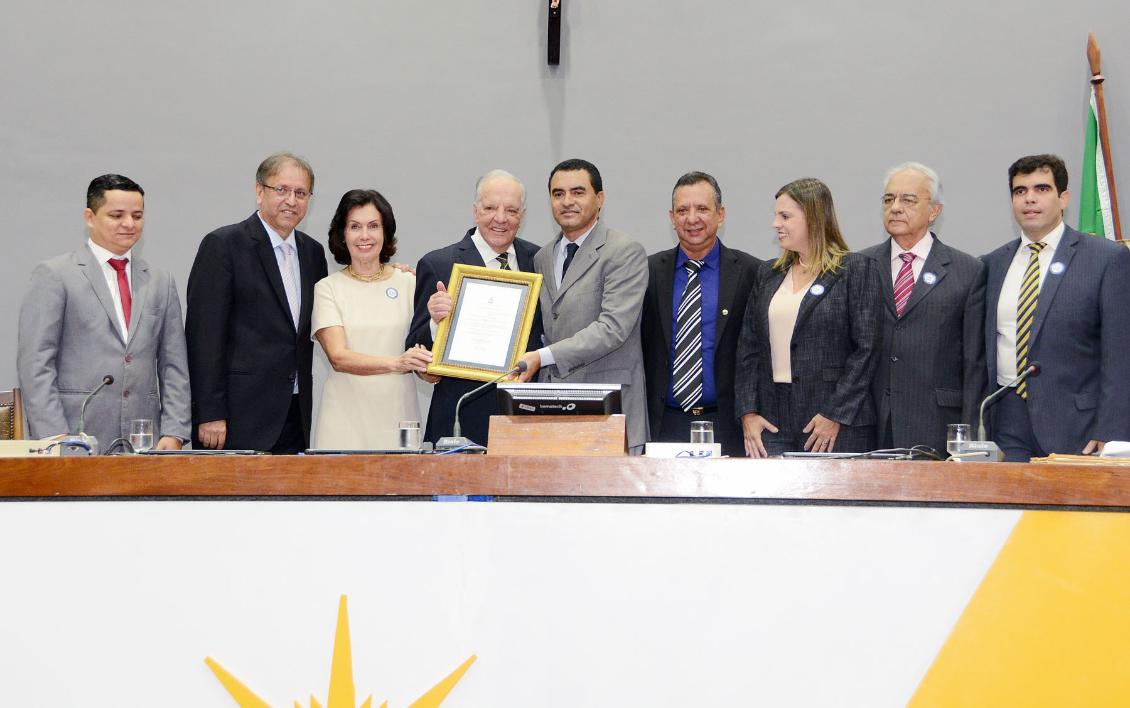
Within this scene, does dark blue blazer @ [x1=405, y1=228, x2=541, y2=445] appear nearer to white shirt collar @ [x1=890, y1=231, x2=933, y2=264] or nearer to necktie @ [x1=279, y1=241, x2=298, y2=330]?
necktie @ [x1=279, y1=241, x2=298, y2=330]

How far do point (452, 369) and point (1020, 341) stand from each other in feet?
5.94

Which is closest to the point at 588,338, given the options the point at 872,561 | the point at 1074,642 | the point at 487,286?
the point at 487,286

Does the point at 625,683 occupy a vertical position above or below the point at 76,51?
below

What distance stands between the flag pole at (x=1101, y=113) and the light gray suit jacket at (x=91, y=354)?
13.2 feet

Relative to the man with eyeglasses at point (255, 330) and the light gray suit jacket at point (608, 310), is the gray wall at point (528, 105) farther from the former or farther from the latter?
the light gray suit jacket at point (608, 310)

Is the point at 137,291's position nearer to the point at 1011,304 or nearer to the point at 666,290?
the point at 666,290

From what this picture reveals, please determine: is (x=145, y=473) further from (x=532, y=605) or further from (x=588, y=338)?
(x=588, y=338)

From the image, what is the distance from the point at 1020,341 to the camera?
3314mm

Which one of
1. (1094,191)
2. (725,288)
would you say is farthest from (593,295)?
(1094,191)

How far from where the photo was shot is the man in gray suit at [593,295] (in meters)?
3.42

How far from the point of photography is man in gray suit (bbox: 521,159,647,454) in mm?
3418

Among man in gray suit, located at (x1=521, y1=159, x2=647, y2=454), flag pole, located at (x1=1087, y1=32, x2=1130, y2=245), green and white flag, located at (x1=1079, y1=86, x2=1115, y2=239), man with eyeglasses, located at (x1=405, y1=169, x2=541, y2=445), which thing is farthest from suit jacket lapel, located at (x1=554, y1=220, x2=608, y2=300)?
flag pole, located at (x1=1087, y1=32, x2=1130, y2=245)

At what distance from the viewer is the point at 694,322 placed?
3.65 metres

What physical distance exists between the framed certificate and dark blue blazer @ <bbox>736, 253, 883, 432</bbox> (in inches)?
33.8
